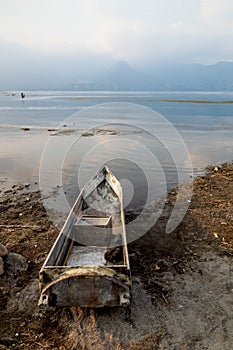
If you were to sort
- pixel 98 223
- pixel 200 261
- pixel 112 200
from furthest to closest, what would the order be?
1. pixel 112 200
2. pixel 98 223
3. pixel 200 261

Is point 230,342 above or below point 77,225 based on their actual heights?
below

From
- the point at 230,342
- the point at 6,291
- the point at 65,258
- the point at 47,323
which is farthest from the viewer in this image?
the point at 65,258

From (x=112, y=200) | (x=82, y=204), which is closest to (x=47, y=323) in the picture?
(x=82, y=204)

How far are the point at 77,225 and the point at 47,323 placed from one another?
2.70 metres

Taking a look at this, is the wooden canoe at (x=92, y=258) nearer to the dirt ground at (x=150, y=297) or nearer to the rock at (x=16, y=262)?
the dirt ground at (x=150, y=297)

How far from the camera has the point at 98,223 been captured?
791 centimetres

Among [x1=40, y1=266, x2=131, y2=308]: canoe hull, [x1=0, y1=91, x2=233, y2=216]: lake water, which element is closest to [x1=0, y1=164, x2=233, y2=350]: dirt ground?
[x1=40, y1=266, x2=131, y2=308]: canoe hull

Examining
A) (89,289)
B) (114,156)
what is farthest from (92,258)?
(114,156)

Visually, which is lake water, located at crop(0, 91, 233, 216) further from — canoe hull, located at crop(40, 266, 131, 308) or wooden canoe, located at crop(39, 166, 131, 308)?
canoe hull, located at crop(40, 266, 131, 308)

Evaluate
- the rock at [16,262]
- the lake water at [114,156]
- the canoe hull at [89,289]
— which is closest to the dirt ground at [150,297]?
→ the rock at [16,262]

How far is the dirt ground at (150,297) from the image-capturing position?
4992mm

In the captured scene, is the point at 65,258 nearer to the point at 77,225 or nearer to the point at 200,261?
the point at 77,225

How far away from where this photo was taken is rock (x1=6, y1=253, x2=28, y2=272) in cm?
678

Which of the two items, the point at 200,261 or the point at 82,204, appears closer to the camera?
the point at 200,261
